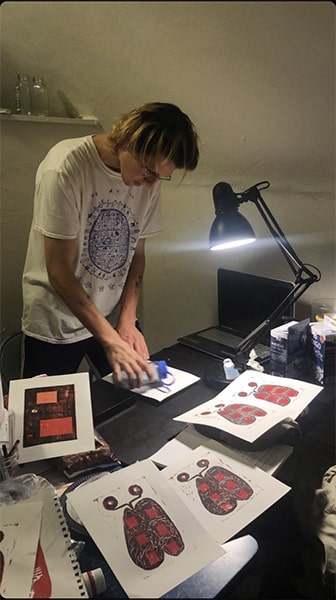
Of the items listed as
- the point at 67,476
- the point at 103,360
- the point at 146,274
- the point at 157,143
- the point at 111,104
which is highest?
the point at 111,104

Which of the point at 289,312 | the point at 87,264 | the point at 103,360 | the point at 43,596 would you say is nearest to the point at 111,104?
the point at 87,264

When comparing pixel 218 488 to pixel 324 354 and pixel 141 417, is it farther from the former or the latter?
pixel 324 354

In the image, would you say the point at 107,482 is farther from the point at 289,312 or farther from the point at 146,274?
the point at 289,312

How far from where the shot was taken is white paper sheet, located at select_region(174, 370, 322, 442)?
0.83 metres

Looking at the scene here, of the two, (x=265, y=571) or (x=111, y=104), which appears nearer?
(x=265, y=571)

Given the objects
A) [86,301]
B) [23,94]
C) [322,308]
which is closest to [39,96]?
[23,94]

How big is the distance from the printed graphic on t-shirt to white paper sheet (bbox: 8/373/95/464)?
10.5 inches

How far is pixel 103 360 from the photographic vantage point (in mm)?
1050

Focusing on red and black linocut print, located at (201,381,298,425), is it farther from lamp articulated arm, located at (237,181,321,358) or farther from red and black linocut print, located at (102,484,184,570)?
red and black linocut print, located at (102,484,184,570)

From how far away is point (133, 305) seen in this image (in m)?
1.13

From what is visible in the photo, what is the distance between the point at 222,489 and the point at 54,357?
551mm

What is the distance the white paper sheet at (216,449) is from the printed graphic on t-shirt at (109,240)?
0.43 metres

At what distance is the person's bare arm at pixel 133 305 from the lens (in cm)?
111

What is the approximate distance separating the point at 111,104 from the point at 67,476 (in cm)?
75
